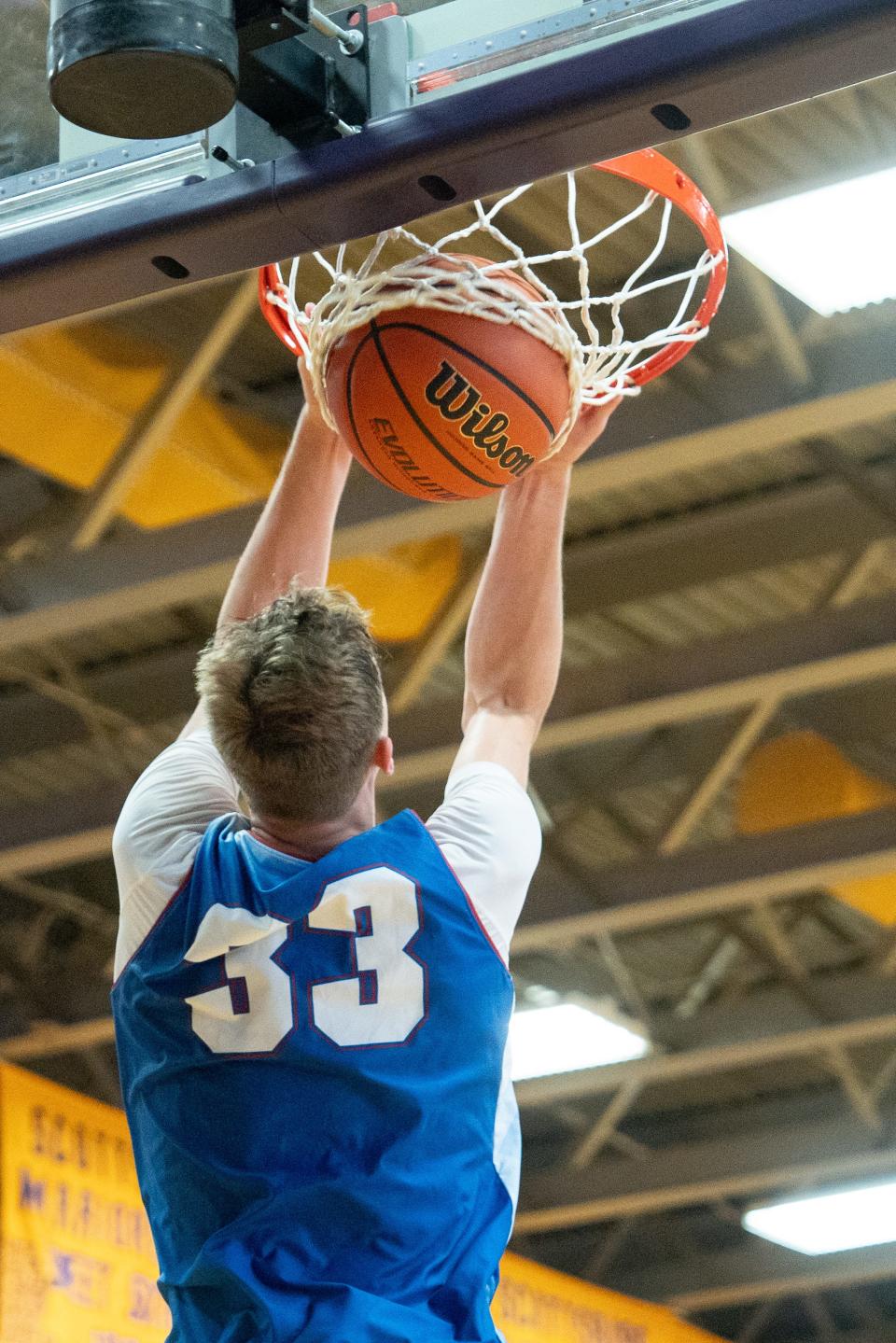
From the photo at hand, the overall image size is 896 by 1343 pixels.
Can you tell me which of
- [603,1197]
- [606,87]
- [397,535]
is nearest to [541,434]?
[606,87]

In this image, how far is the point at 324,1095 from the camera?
2135 millimetres

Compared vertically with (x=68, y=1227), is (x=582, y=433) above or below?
above

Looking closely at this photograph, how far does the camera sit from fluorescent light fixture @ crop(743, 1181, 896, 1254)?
1222 centimetres

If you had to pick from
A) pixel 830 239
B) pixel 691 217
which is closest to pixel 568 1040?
pixel 830 239

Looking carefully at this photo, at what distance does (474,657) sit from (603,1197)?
936 cm

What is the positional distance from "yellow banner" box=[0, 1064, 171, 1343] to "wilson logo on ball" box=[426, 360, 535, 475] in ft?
17.1

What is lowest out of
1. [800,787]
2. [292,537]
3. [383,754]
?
[383,754]

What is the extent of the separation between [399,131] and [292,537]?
1.92 feet

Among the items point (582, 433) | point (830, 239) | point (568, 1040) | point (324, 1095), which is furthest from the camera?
point (568, 1040)

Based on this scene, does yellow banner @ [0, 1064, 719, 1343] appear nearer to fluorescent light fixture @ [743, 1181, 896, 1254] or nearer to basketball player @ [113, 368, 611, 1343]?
basketball player @ [113, 368, 611, 1343]

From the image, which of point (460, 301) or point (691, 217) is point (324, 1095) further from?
point (691, 217)

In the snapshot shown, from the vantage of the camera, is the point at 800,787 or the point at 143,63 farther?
the point at 800,787

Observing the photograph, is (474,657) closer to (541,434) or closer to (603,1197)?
(541,434)

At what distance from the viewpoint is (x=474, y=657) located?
8.57 ft
